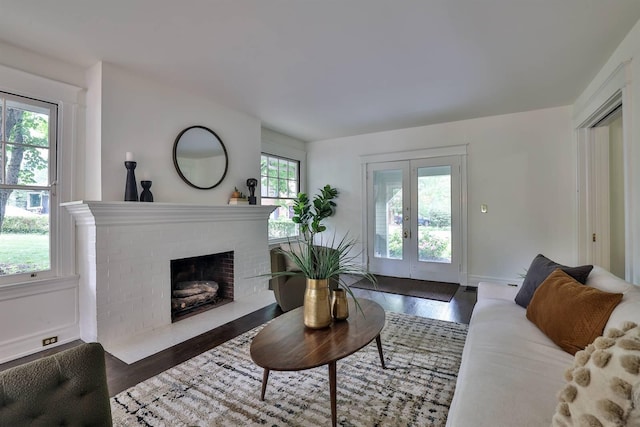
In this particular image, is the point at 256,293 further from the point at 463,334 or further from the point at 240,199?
the point at 463,334

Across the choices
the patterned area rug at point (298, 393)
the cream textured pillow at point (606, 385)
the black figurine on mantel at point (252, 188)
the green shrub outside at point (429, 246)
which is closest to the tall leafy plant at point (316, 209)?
the black figurine on mantel at point (252, 188)

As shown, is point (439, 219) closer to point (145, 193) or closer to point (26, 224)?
point (145, 193)

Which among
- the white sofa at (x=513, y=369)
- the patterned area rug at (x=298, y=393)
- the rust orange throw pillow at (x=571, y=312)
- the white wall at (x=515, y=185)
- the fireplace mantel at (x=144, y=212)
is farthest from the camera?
the white wall at (x=515, y=185)

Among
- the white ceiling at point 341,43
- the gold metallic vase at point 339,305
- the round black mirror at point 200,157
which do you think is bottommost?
the gold metallic vase at point 339,305

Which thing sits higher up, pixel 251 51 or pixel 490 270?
pixel 251 51

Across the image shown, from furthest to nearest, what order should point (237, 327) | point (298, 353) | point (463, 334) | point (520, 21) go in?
1. point (237, 327)
2. point (463, 334)
3. point (520, 21)
4. point (298, 353)

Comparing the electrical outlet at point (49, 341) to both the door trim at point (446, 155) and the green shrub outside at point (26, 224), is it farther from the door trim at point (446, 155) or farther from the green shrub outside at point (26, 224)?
the door trim at point (446, 155)

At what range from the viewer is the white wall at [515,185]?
3926mm

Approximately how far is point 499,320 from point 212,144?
3413 mm

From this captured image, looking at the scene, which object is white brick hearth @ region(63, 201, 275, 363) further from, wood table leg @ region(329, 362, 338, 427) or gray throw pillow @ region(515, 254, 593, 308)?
gray throw pillow @ region(515, 254, 593, 308)

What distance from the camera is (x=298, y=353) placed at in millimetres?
1568

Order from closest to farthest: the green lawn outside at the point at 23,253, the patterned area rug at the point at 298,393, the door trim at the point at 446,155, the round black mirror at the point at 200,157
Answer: the patterned area rug at the point at 298,393
the green lawn outside at the point at 23,253
the round black mirror at the point at 200,157
the door trim at the point at 446,155

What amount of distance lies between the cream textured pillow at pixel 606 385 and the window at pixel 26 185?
11.8ft

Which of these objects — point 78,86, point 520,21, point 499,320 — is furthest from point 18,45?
point 499,320
